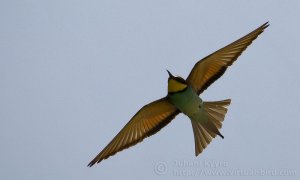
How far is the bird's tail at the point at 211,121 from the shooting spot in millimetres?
9414

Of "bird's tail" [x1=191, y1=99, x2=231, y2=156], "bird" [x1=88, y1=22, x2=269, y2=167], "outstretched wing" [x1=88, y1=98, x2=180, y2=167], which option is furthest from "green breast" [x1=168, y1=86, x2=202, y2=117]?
"outstretched wing" [x1=88, y1=98, x2=180, y2=167]

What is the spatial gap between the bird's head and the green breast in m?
0.04

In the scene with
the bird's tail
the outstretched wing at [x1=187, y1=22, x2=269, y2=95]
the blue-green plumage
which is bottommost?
the bird's tail

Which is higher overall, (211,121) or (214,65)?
(214,65)

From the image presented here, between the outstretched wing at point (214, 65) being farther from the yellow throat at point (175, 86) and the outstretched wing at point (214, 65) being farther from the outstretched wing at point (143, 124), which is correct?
the outstretched wing at point (143, 124)

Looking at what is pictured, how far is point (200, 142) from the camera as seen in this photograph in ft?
30.9

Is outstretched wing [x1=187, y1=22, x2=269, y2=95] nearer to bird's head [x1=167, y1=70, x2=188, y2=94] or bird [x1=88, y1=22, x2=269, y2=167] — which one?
bird [x1=88, y1=22, x2=269, y2=167]

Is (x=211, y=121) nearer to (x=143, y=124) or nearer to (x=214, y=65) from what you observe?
(x=214, y=65)

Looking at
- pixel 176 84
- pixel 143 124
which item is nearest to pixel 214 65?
pixel 176 84

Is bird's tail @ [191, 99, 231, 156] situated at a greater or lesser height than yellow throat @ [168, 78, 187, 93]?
lesser

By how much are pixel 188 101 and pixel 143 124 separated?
0.65 m

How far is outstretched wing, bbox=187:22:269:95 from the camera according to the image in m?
9.38

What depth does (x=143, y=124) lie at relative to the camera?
32.0 ft

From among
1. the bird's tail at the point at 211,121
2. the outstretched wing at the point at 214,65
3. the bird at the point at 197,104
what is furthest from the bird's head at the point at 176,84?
the bird's tail at the point at 211,121
